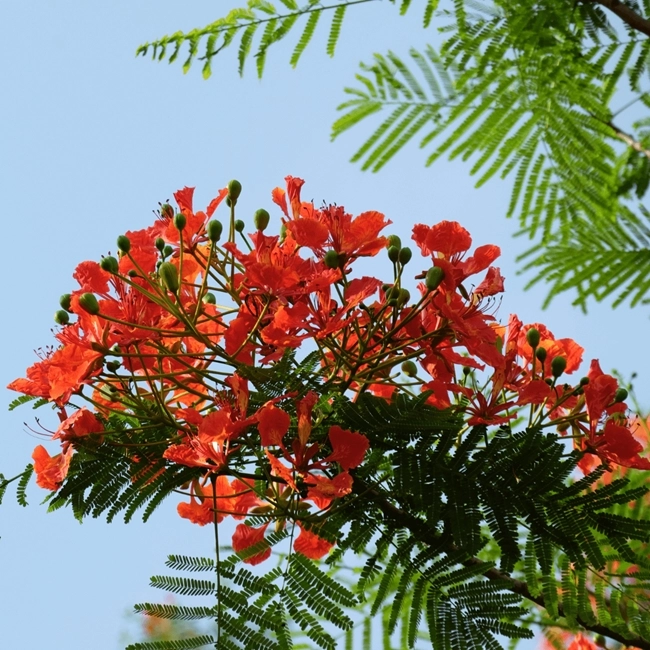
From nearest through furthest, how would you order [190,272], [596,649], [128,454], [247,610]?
1. [247,610]
2. [128,454]
3. [190,272]
4. [596,649]

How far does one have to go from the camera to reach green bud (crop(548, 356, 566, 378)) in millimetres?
1863

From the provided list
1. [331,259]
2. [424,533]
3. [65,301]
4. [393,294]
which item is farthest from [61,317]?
[424,533]

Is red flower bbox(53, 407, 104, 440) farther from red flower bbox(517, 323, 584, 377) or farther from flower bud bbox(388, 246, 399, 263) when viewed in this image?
red flower bbox(517, 323, 584, 377)

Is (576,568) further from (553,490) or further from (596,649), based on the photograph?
(596,649)

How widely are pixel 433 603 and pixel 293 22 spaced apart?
2.20m

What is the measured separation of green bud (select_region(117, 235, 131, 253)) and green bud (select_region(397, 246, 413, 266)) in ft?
1.71

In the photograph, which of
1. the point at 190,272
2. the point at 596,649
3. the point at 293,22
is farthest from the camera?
the point at 293,22

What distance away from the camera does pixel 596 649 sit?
2678 millimetres

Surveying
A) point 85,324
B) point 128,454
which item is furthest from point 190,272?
point 128,454

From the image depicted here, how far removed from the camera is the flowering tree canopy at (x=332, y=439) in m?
1.61

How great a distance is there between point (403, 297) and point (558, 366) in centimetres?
40

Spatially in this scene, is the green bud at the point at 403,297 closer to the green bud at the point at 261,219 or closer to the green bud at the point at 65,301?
the green bud at the point at 261,219

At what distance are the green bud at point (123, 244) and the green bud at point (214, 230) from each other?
17 centimetres

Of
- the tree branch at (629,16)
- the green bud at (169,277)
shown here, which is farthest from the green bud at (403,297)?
the tree branch at (629,16)
